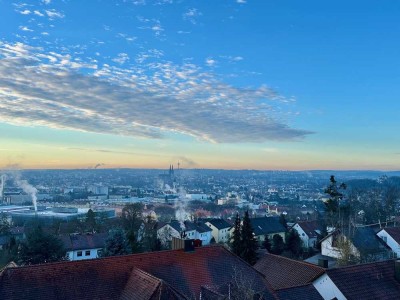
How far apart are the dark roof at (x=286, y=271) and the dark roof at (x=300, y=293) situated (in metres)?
1.72

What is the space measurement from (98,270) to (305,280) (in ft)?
38.3

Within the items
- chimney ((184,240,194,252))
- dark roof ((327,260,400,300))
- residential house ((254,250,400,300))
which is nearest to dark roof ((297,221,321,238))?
residential house ((254,250,400,300))

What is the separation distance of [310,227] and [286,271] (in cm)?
4110

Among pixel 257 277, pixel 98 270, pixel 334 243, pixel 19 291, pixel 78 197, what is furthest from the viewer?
pixel 78 197

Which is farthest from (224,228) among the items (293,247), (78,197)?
(78,197)

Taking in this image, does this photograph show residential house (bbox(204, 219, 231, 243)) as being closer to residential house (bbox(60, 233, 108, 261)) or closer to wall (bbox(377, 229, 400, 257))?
residential house (bbox(60, 233, 108, 261))

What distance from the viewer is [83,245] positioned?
1981 inches

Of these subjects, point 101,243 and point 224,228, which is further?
point 224,228

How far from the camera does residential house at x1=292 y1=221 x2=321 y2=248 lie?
61438mm

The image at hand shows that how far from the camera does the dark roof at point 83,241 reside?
162 ft

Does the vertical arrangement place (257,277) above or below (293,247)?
above

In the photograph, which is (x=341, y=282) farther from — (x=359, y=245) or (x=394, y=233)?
(x=394, y=233)

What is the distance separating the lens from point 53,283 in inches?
629

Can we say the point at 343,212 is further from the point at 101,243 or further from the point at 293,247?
the point at 101,243
